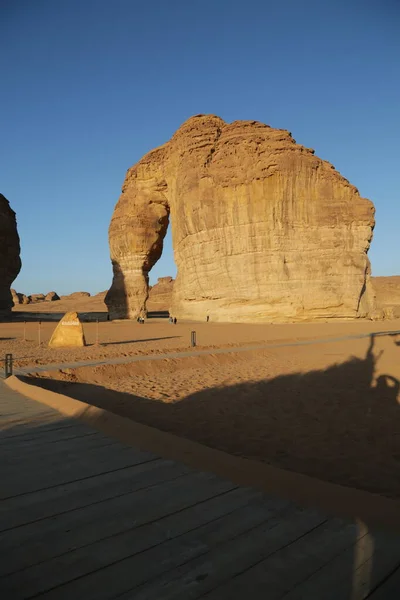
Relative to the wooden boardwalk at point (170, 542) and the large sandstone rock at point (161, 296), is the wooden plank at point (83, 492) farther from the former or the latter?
the large sandstone rock at point (161, 296)

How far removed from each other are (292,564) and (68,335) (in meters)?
15.4

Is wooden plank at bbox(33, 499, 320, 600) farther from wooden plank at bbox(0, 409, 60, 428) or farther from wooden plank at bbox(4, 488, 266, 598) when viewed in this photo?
wooden plank at bbox(0, 409, 60, 428)

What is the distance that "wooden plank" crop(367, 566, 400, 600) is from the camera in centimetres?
175

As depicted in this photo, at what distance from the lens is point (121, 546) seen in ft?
7.02

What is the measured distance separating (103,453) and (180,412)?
12.4 ft

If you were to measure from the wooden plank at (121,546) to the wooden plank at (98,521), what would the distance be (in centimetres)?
6

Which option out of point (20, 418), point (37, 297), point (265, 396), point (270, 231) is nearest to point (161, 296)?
point (37, 297)

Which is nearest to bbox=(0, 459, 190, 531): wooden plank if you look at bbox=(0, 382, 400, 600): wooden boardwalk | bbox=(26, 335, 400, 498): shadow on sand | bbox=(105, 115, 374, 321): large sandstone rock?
bbox=(0, 382, 400, 600): wooden boardwalk

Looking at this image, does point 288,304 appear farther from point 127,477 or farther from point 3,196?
point 3,196

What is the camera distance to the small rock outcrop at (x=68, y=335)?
1622 cm

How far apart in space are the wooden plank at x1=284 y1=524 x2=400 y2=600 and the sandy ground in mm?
2289

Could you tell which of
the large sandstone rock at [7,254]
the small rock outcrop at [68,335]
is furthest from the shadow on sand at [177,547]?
the large sandstone rock at [7,254]

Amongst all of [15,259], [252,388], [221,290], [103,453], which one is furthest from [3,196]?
[103,453]

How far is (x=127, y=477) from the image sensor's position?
3125 millimetres
